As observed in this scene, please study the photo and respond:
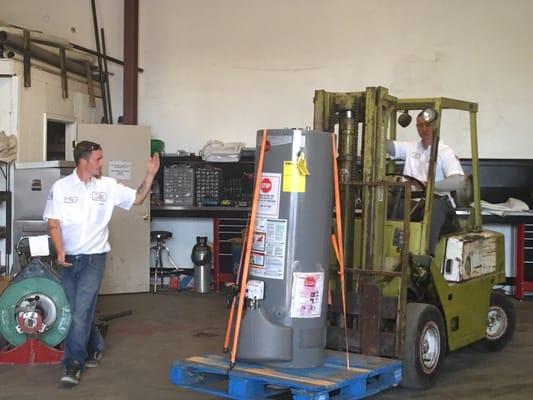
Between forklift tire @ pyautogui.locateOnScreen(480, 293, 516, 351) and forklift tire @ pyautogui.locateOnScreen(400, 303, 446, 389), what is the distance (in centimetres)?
119

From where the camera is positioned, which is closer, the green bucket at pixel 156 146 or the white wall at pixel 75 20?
the green bucket at pixel 156 146

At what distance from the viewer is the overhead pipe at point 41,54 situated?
7.82 metres

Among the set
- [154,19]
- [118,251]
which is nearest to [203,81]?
[154,19]

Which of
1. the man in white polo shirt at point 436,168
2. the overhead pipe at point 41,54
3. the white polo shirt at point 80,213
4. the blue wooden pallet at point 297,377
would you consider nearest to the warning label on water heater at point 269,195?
the blue wooden pallet at point 297,377

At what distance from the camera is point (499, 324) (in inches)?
241

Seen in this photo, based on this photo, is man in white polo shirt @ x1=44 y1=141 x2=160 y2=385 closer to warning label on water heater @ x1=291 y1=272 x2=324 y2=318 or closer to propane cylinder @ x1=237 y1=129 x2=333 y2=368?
propane cylinder @ x1=237 y1=129 x2=333 y2=368

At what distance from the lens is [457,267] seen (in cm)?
534

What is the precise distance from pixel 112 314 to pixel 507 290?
4.75 metres

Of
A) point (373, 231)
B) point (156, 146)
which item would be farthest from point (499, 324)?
point (156, 146)

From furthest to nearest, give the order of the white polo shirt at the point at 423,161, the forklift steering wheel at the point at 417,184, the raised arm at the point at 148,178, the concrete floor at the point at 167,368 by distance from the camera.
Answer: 1. the white polo shirt at the point at 423,161
2. the forklift steering wheel at the point at 417,184
3. the raised arm at the point at 148,178
4. the concrete floor at the point at 167,368

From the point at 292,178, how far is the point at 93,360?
2485 millimetres

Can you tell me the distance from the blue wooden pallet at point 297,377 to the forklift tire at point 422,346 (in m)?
0.21

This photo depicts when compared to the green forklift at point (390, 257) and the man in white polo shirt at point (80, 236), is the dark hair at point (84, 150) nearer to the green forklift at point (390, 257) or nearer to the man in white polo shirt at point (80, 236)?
the man in white polo shirt at point (80, 236)

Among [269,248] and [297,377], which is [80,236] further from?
[297,377]
